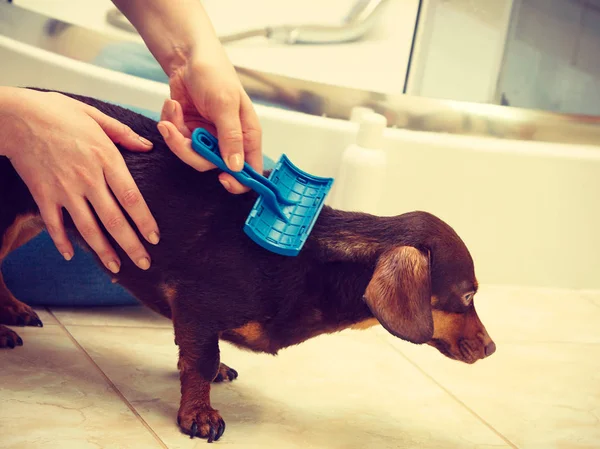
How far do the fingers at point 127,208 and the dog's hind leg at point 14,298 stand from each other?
23cm

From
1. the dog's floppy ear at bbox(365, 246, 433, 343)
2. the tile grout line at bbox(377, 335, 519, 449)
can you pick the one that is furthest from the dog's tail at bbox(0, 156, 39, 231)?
the tile grout line at bbox(377, 335, 519, 449)

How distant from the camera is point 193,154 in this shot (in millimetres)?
1299

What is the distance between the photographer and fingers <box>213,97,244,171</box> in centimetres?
129

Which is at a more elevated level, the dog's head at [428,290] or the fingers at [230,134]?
the fingers at [230,134]

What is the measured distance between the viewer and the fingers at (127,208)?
1305mm

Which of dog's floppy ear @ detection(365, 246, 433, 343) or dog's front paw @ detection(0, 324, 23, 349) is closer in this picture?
dog's floppy ear @ detection(365, 246, 433, 343)

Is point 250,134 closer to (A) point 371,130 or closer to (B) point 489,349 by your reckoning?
(B) point 489,349

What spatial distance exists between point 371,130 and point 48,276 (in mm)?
842

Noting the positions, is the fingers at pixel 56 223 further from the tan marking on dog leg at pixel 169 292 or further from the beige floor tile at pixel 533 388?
the beige floor tile at pixel 533 388

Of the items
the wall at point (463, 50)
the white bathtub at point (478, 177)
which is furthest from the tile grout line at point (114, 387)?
the wall at point (463, 50)

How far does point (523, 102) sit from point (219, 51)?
50.1 inches

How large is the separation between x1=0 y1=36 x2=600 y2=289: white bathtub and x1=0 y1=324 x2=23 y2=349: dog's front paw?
729mm

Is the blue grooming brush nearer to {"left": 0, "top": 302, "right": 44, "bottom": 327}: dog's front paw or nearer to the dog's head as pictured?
the dog's head

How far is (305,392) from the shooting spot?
1.57 meters
